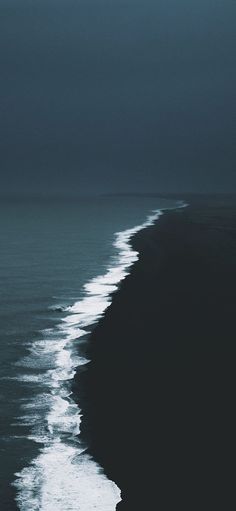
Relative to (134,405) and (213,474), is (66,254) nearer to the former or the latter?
(134,405)

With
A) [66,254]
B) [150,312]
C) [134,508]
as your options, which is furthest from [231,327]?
[66,254]

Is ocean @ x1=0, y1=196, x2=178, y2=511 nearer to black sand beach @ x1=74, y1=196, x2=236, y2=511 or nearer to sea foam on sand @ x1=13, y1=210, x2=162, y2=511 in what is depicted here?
sea foam on sand @ x1=13, y1=210, x2=162, y2=511

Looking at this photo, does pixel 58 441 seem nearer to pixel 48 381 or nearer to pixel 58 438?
pixel 58 438

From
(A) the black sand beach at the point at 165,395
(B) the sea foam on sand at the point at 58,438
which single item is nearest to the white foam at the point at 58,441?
(B) the sea foam on sand at the point at 58,438

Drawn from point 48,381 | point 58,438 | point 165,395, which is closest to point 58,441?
point 58,438

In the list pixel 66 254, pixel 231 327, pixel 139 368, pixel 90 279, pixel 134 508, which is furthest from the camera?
pixel 66 254

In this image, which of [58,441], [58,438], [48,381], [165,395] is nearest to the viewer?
[58,441]

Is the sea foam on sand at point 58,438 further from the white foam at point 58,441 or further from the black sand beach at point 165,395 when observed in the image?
the black sand beach at point 165,395
